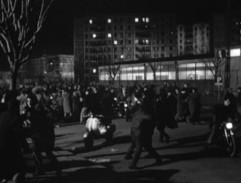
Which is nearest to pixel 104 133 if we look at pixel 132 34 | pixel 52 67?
pixel 132 34

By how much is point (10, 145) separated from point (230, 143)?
6.89 metres

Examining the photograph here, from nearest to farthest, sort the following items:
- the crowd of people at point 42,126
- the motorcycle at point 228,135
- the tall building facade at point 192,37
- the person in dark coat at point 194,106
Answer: the crowd of people at point 42,126, the motorcycle at point 228,135, the person in dark coat at point 194,106, the tall building facade at point 192,37

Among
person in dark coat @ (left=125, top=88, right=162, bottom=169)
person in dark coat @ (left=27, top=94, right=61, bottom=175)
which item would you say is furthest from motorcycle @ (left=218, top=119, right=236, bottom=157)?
person in dark coat @ (left=27, top=94, right=61, bottom=175)

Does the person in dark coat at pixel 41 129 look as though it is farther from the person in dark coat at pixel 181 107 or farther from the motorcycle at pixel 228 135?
the person in dark coat at pixel 181 107

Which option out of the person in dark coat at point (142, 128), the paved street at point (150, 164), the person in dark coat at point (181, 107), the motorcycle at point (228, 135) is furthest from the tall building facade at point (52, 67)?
the person in dark coat at point (142, 128)

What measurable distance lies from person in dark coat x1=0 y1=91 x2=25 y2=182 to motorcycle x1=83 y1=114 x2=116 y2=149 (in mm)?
7158

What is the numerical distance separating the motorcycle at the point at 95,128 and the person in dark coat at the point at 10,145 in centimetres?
716

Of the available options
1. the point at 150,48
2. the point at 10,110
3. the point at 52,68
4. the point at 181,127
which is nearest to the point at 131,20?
the point at 150,48

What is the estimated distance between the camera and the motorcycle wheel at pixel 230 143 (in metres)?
11.2

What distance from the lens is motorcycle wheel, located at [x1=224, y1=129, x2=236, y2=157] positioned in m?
11.2

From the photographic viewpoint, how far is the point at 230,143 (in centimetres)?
1147

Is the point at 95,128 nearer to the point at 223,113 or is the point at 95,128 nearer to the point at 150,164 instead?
the point at 150,164

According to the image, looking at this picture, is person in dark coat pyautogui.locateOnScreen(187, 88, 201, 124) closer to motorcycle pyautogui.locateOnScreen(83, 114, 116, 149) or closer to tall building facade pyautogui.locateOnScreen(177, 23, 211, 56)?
motorcycle pyautogui.locateOnScreen(83, 114, 116, 149)

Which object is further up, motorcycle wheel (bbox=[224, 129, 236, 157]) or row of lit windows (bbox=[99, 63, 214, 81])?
row of lit windows (bbox=[99, 63, 214, 81])
